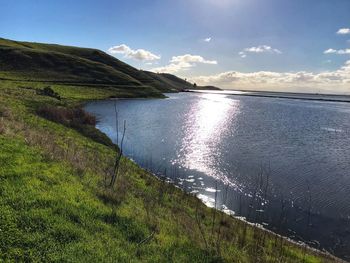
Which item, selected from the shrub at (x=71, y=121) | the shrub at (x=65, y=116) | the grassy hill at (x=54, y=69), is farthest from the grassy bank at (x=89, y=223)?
the grassy hill at (x=54, y=69)

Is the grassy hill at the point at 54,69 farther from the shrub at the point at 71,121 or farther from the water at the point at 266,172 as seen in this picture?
the shrub at the point at 71,121

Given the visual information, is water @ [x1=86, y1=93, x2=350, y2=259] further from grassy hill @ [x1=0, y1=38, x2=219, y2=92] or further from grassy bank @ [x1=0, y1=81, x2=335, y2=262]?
grassy hill @ [x1=0, y1=38, x2=219, y2=92]

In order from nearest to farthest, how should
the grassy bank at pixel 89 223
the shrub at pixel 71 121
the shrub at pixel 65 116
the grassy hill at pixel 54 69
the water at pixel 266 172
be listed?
the grassy bank at pixel 89 223
the water at pixel 266 172
the shrub at pixel 71 121
the shrub at pixel 65 116
the grassy hill at pixel 54 69

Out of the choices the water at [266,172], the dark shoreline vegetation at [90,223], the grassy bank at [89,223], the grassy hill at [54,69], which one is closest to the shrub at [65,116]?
the water at [266,172]

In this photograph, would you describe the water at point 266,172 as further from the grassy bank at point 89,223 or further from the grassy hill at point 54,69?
the grassy hill at point 54,69

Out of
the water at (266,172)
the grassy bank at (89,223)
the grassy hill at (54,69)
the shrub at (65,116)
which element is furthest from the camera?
the grassy hill at (54,69)

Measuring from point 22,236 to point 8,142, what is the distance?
9.45m

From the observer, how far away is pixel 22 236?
9117 millimetres

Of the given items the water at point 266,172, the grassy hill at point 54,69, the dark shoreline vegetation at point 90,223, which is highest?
the grassy hill at point 54,69

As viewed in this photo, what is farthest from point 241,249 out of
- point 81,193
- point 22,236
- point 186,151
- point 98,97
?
point 98,97

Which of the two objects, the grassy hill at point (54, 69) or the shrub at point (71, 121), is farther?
the grassy hill at point (54, 69)

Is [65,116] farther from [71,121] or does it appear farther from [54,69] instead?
[54,69]

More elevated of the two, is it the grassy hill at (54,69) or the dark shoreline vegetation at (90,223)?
the grassy hill at (54,69)

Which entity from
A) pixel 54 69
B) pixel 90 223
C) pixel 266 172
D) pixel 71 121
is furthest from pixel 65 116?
pixel 54 69
